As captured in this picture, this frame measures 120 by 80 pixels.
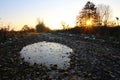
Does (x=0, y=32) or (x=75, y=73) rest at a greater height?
(x=0, y=32)

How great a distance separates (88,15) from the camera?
49.9 meters

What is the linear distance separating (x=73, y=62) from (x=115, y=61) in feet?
8.28

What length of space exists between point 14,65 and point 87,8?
42.3 meters

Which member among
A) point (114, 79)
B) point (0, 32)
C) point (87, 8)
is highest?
point (87, 8)

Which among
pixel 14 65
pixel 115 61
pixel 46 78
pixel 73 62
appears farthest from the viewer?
pixel 115 61

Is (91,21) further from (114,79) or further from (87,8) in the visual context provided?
(114,79)

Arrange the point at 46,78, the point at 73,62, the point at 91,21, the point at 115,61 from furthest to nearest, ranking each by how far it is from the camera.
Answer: the point at 91,21 → the point at 115,61 → the point at 73,62 → the point at 46,78

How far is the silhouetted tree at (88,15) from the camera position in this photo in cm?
4966

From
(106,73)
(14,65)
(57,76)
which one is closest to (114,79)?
(106,73)

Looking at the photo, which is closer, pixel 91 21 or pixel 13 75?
pixel 13 75

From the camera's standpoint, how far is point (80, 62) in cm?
1080

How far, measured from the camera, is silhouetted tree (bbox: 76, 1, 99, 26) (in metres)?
49.7

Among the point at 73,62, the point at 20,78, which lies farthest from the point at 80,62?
the point at 20,78

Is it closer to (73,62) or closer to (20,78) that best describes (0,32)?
(73,62)
